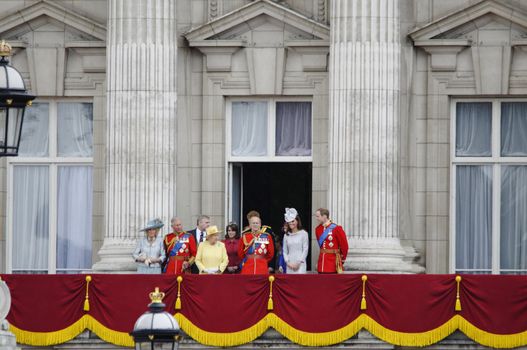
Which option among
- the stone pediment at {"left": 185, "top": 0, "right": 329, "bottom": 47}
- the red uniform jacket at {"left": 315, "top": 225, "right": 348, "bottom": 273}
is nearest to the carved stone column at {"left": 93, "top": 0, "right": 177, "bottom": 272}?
the stone pediment at {"left": 185, "top": 0, "right": 329, "bottom": 47}

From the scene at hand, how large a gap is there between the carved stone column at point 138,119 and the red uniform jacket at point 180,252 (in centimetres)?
266

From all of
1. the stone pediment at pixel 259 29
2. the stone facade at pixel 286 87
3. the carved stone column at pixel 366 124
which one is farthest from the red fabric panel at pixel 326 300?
the stone pediment at pixel 259 29

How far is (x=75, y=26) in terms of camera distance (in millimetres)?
50438

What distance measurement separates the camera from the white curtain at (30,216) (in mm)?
51094

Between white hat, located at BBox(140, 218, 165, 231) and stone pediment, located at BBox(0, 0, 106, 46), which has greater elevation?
stone pediment, located at BBox(0, 0, 106, 46)

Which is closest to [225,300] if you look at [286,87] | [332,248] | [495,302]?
[332,248]

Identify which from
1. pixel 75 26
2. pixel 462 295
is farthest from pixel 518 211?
pixel 75 26

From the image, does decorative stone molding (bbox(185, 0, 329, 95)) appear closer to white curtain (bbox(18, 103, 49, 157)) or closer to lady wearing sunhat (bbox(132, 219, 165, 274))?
white curtain (bbox(18, 103, 49, 157))

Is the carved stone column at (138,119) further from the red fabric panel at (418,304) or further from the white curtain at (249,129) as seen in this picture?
the red fabric panel at (418,304)

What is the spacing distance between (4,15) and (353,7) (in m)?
8.48

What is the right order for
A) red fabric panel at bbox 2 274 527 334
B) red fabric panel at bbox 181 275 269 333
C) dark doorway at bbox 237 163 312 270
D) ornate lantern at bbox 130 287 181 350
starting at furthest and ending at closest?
dark doorway at bbox 237 163 312 270 → red fabric panel at bbox 181 275 269 333 → red fabric panel at bbox 2 274 527 334 → ornate lantern at bbox 130 287 181 350

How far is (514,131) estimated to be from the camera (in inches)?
1944

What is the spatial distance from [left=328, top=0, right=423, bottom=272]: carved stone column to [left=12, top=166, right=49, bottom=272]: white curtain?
24.7 feet

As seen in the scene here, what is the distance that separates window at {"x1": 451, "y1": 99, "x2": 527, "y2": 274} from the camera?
1945 inches
